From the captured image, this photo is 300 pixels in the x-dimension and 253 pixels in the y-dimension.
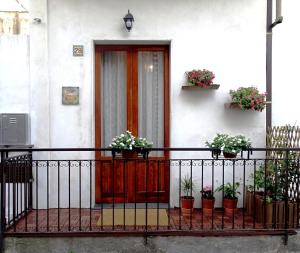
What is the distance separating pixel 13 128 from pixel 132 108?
197 cm

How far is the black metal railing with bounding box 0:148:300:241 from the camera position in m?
5.08

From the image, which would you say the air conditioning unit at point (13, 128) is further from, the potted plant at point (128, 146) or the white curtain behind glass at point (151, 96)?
the white curtain behind glass at point (151, 96)

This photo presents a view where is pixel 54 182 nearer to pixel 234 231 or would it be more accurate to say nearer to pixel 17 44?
pixel 17 44

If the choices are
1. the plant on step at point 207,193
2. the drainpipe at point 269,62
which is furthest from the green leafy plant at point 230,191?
the drainpipe at point 269,62

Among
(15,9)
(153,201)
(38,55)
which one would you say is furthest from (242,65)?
(15,9)

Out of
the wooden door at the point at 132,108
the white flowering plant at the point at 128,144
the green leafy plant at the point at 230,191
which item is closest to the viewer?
the white flowering plant at the point at 128,144

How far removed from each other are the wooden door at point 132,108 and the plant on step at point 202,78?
0.62 metres

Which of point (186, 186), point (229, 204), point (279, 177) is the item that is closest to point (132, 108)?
point (186, 186)

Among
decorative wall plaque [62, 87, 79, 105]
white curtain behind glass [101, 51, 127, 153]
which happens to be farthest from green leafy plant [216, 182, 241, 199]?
decorative wall plaque [62, 87, 79, 105]

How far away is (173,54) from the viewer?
630 centimetres

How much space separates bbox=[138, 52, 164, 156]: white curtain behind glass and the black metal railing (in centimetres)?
46

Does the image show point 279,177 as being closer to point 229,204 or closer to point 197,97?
point 229,204

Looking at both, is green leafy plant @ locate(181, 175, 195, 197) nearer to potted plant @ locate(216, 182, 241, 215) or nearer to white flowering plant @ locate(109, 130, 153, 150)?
potted plant @ locate(216, 182, 241, 215)

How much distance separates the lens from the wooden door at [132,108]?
6523 mm
